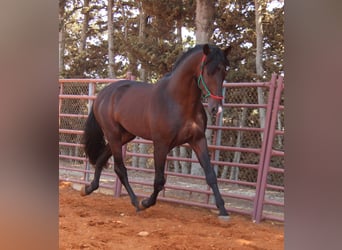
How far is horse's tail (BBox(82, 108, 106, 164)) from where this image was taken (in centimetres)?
504

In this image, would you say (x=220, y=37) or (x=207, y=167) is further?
(x=220, y=37)

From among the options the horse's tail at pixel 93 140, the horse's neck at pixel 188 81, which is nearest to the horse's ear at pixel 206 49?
the horse's neck at pixel 188 81

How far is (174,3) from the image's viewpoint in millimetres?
7484

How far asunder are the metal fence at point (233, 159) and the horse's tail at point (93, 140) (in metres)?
0.50

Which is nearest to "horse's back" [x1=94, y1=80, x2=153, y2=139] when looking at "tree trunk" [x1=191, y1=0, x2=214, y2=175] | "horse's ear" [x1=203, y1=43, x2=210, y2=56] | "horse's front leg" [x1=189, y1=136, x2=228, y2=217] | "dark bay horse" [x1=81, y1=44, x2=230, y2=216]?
"dark bay horse" [x1=81, y1=44, x2=230, y2=216]

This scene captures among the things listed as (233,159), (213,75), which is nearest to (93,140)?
(213,75)

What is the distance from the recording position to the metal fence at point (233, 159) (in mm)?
3990

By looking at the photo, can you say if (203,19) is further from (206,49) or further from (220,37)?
(206,49)

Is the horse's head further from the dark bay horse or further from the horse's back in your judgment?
the horse's back

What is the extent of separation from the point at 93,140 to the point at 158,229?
1836mm

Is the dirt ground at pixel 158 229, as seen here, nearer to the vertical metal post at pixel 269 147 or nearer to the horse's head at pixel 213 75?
the vertical metal post at pixel 269 147

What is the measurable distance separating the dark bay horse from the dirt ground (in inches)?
9.4

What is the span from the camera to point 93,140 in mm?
5047
